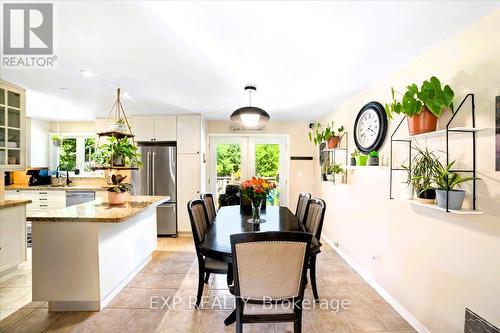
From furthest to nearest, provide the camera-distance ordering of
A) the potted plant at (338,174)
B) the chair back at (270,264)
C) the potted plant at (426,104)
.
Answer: the potted plant at (338,174)
the potted plant at (426,104)
the chair back at (270,264)

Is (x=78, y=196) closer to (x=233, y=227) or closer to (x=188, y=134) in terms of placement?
(x=188, y=134)

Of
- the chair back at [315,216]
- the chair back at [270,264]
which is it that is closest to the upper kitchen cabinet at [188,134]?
the chair back at [315,216]

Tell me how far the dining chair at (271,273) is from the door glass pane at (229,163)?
3.66 metres

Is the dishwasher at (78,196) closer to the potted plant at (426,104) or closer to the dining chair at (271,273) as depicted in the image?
the dining chair at (271,273)

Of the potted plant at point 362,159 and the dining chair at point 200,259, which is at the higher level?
the potted plant at point 362,159

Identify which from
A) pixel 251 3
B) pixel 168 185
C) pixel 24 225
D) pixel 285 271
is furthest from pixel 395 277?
pixel 24 225

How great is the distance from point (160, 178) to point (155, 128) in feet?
3.11

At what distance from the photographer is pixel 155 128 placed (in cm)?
455

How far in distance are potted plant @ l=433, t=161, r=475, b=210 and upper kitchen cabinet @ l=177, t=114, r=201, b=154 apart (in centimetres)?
368

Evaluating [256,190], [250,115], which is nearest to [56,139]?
[250,115]

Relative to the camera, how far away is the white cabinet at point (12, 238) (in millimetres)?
2652

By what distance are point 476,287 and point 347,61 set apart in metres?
1.92

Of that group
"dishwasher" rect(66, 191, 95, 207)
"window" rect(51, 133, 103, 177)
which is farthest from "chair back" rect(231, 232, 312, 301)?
"window" rect(51, 133, 103, 177)

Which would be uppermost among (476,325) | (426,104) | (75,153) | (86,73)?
(86,73)
